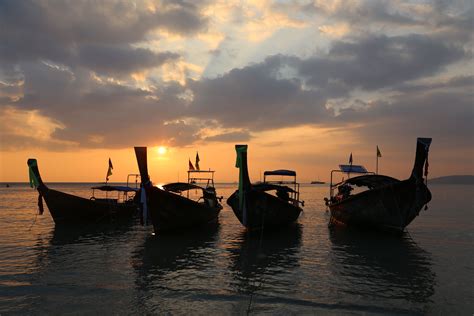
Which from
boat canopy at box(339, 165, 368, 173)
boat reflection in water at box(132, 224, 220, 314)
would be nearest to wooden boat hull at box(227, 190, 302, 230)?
boat reflection in water at box(132, 224, 220, 314)

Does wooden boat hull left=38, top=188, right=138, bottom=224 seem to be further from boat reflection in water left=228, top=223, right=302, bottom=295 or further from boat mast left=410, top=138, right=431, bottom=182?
boat mast left=410, top=138, right=431, bottom=182

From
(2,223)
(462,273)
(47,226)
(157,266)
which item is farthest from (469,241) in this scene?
(2,223)

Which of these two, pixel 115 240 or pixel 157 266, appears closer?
pixel 157 266

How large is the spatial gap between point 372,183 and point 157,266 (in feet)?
49.5

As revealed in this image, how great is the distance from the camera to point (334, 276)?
1073 cm

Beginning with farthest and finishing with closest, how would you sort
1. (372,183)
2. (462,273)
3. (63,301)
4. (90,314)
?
(372,183) → (462,273) → (63,301) → (90,314)

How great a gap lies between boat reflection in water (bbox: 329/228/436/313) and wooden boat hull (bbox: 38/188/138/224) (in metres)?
15.9

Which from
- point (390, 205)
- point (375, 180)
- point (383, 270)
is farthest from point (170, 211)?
point (375, 180)

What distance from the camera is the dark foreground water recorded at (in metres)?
8.20

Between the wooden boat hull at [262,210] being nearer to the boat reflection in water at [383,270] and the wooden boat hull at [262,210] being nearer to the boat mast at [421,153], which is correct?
the boat reflection in water at [383,270]

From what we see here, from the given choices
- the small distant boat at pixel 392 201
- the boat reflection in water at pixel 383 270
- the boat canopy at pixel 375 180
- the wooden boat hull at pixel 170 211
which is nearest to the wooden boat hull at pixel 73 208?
the wooden boat hull at pixel 170 211

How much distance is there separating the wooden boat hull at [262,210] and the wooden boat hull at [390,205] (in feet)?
13.4

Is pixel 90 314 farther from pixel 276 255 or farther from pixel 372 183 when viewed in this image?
pixel 372 183

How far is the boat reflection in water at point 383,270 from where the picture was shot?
8953mm
